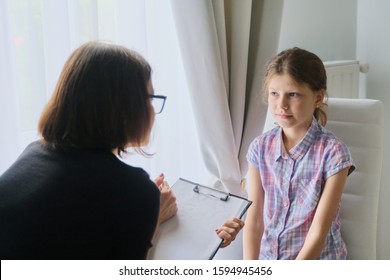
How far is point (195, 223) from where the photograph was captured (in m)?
0.83

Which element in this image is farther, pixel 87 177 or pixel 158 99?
pixel 158 99

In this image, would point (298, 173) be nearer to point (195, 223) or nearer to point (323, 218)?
point (323, 218)

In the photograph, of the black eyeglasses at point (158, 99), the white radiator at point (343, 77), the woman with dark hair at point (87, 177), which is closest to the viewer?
the woman with dark hair at point (87, 177)

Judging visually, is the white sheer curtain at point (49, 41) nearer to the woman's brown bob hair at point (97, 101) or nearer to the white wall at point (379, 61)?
the woman's brown bob hair at point (97, 101)

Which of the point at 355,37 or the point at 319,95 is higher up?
the point at 355,37

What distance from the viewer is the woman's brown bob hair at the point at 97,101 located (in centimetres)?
65

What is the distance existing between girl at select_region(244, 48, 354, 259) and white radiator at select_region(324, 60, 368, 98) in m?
0.43

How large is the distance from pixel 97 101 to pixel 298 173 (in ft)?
1.93

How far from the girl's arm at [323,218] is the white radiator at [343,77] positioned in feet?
1.99

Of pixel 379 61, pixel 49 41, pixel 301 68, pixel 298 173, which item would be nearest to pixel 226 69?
pixel 301 68


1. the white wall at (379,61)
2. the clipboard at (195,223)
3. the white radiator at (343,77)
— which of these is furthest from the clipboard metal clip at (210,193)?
the white wall at (379,61)

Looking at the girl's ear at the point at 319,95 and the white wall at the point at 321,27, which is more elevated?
the white wall at the point at 321,27

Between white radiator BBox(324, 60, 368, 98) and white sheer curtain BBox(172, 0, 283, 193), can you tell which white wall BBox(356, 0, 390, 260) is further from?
white sheer curtain BBox(172, 0, 283, 193)

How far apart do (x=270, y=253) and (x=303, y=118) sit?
1.24 ft
